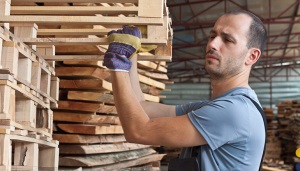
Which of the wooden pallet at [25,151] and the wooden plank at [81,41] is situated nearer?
the wooden pallet at [25,151]

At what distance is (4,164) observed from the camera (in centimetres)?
254

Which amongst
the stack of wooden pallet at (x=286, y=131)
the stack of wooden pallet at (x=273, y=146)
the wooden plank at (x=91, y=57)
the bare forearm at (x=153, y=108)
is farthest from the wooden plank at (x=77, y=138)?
the stack of wooden pallet at (x=286, y=131)

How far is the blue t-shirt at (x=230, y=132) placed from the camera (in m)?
2.32

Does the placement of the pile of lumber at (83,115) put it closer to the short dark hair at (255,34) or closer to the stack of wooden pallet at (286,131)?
the short dark hair at (255,34)

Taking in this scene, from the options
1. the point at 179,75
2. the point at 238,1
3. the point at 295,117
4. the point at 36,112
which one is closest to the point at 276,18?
the point at 238,1

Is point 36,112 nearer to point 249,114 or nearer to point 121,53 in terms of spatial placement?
point 121,53

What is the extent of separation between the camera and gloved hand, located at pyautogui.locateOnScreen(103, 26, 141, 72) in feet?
7.91

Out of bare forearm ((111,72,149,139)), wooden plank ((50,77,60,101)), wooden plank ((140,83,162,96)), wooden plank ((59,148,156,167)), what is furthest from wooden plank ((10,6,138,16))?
wooden plank ((140,83,162,96))

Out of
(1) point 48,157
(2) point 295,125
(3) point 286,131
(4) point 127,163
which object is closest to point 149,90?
(4) point 127,163

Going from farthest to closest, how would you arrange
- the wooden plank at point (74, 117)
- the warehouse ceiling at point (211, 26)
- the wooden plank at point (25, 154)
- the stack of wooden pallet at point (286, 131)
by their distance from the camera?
the warehouse ceiling at point (211, 26) < the stack of wooden pallet at point (286, 131) < the wooden plank at point (74, 117) < the wooden plank at point (25, 154)

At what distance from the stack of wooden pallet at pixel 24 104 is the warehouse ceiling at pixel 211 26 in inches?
487

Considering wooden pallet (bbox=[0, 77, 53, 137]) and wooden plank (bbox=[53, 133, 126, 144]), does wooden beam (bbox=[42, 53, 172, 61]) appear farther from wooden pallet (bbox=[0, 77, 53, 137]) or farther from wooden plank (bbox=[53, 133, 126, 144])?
wooden plank (bbox=[53, 133, 126, 144])

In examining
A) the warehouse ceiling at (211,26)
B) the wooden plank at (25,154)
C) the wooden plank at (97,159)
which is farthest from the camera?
the warehouse ceiling at (211,26)

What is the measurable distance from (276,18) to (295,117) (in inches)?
165
